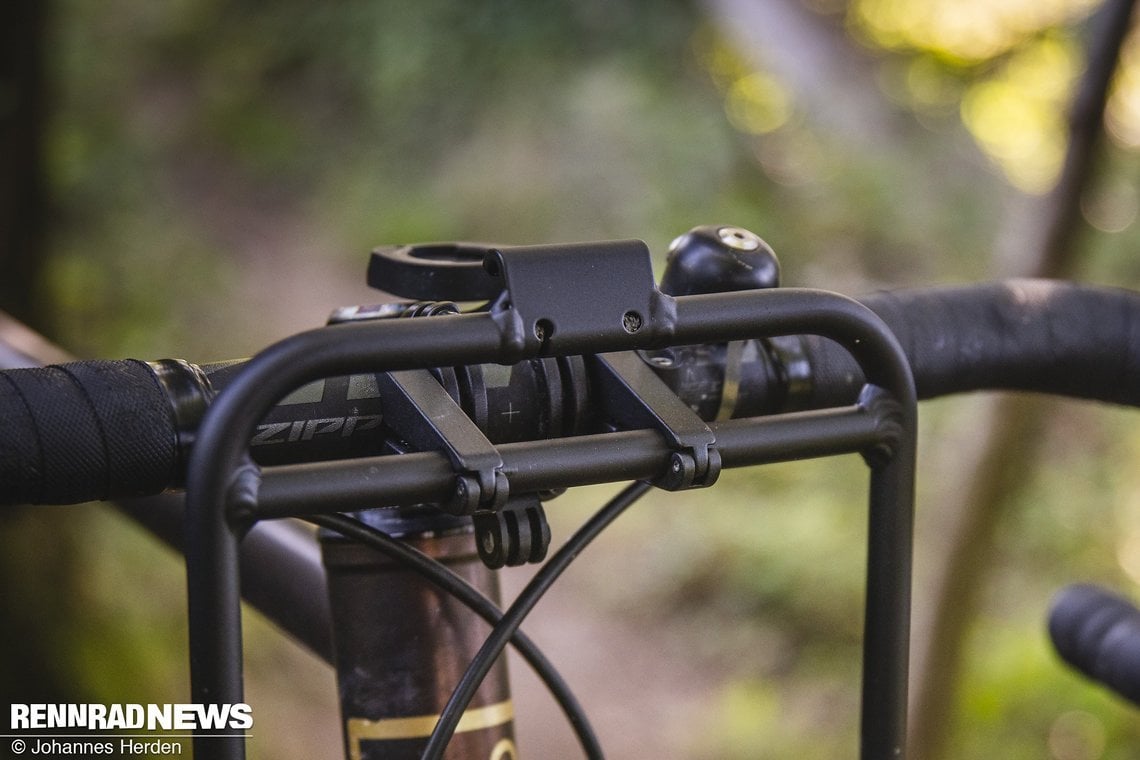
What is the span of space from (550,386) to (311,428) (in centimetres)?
10

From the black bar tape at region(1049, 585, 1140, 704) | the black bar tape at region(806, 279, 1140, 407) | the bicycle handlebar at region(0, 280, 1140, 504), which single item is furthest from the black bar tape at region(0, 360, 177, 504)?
the black bar tape at region(1049, 585, 1140, 704)

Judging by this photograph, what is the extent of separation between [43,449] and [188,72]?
6783mm

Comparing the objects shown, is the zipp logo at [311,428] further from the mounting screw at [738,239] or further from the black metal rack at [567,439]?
the mounting screw at [738,239]

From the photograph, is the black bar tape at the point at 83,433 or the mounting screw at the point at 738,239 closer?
the black bar tape at the point at 83,433

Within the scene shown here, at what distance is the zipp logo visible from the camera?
18.6 inches

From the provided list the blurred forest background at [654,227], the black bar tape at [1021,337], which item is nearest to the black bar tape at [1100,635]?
the black bar tape at [1021,337]

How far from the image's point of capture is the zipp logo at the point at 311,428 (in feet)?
1.55

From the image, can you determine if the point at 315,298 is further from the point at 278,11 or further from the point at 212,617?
the point at 212,617

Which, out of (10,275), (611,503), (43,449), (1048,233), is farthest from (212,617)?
(10,275)

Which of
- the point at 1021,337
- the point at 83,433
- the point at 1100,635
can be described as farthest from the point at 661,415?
the point at 1100,635

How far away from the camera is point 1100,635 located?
0.88m

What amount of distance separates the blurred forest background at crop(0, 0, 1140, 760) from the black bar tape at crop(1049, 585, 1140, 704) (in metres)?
0.93

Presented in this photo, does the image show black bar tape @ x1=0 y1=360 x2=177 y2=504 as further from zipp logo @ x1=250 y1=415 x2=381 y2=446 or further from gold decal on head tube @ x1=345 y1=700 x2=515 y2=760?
gold decal on head tube @ x1=345 y1=700 x2=515 y2=760

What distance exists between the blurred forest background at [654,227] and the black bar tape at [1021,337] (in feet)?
3.67
